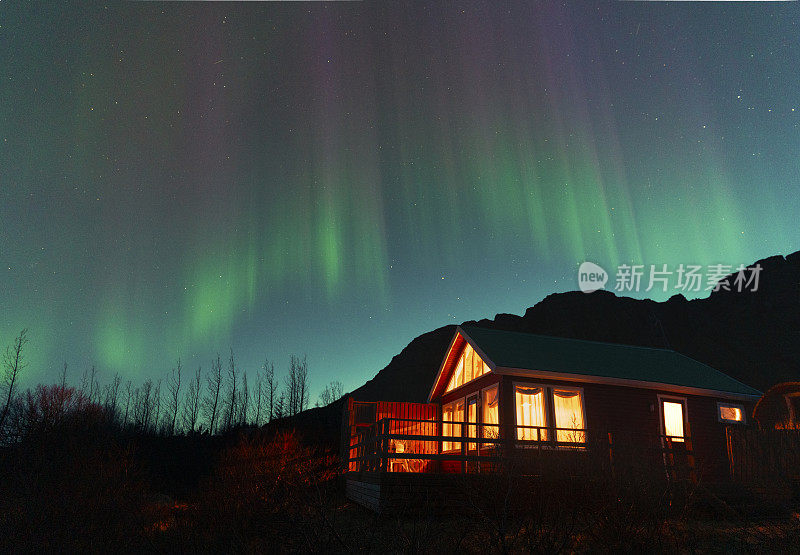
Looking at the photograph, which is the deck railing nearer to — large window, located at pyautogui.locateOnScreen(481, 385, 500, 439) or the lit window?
Answer: large window, located at pyautogui.locateOnScreen(481, 385, 500, 439)

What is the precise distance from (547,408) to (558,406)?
54cm

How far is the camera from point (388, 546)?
9805mm

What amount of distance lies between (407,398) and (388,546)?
102 m

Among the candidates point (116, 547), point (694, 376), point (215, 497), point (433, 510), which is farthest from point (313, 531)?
point (694, 376)

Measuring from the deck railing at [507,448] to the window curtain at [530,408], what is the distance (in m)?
0.08

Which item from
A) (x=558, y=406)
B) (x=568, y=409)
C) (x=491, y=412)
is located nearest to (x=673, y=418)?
(x=568, y=409)

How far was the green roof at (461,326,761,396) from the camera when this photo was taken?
20031 mm

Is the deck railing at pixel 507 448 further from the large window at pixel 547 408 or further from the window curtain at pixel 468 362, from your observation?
the window curtain at pixel 468 362

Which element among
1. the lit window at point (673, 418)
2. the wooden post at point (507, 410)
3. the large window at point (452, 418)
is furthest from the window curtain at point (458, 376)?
the lit window at point (673, 418)

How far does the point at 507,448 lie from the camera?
16.4 metres

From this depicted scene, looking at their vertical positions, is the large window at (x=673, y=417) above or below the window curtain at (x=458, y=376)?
below

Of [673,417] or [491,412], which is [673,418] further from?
[491,412]

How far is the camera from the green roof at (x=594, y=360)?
65.7 feet

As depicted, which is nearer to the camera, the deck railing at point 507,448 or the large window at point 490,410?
the deck railing at point 507,448
